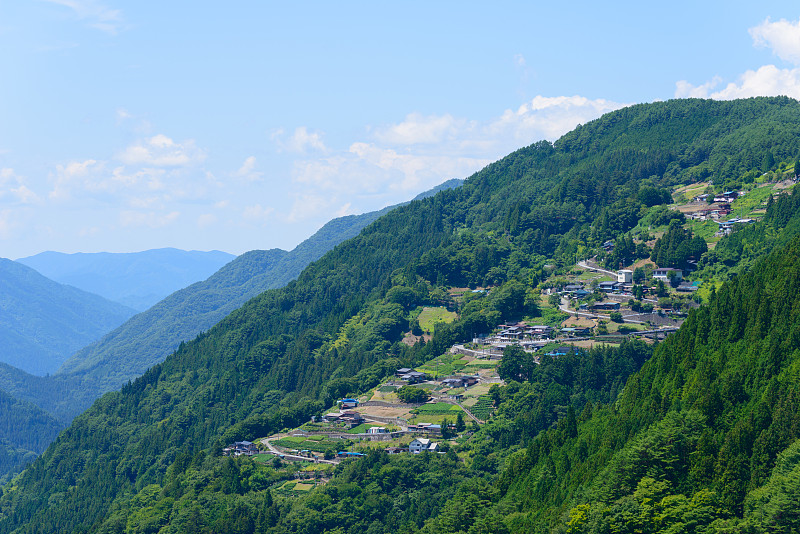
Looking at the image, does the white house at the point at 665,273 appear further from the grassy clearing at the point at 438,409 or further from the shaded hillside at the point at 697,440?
the shaded hillside at the point at 697,440

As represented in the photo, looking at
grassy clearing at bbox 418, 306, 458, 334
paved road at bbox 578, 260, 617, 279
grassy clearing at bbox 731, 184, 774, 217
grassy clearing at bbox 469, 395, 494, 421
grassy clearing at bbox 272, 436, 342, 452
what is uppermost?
grassy clearing at bbox 731, 184, 774, 217

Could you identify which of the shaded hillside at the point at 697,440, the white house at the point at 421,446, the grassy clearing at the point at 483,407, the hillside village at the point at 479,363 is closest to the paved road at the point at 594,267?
the hillside village at the point at 479,363

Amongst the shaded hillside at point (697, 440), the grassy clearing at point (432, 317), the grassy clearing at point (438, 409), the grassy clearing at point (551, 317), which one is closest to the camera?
the shaded hillside at point (697, 440)

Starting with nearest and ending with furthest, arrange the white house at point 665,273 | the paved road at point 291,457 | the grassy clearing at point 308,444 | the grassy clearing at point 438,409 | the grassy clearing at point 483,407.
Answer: the paved road at point 291,457 < the grassy clearing at point 483,407 < the grassy clearing at point 308,444 < the grassy clearing at point 438,409 < the white house at point 665,273

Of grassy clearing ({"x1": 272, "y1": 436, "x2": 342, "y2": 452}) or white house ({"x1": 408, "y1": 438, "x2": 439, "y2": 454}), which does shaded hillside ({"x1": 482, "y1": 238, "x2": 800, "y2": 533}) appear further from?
grassy clearing ({"x1": 272, "y1": 436, "x2": 342, "y2": 452})

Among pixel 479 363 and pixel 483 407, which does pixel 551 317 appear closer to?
pixel 479 363

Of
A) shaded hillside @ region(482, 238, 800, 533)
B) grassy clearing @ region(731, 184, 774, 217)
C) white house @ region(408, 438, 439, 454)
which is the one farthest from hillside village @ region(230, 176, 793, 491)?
shaded hillside @ region(482, 238, 800, 533)

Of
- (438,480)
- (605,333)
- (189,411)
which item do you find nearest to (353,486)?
(438,480)

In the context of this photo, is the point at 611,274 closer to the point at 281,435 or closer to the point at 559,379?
the point at 559,379
